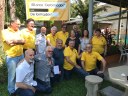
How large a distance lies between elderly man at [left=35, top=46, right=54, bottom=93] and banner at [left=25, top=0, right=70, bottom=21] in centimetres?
208

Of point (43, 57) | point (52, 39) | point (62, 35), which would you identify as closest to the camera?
point (43, 57)

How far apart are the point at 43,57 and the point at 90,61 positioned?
1.49m

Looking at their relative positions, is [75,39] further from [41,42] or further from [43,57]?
[43,57]

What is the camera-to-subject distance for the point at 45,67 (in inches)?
239

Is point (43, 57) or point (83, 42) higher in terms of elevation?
point (83, 42)

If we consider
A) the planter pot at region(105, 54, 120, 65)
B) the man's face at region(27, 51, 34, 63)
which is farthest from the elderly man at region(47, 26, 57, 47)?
the planter pot at region(105, 54, 120, 65)

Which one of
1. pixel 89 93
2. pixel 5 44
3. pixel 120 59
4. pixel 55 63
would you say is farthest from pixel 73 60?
pixel 120 59

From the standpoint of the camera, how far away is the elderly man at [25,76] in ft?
17.2

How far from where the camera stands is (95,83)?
213 inches

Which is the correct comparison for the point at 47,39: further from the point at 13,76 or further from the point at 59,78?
the point at 13,76

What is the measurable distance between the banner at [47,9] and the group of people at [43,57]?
23.8 inches

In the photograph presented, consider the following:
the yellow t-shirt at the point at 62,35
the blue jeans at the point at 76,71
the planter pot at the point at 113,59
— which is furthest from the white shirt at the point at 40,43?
the planter pot at the point at 113,59

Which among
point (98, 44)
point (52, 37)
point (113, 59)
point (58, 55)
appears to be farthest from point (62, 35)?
point (113, 59)

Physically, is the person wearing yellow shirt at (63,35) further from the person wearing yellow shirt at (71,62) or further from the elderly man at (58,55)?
the elderly man at (58,55)
